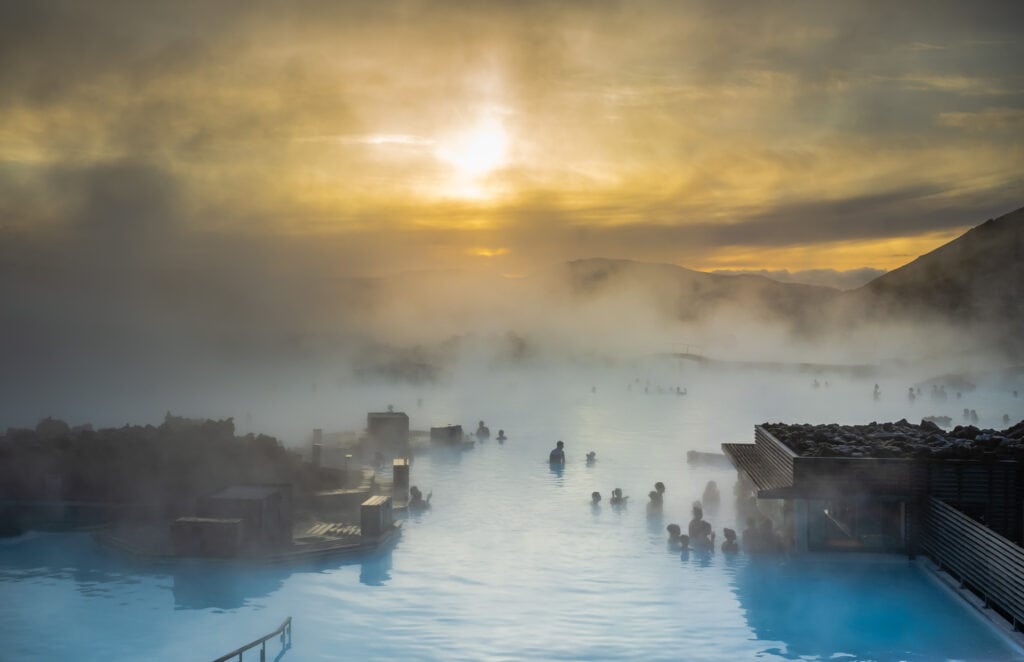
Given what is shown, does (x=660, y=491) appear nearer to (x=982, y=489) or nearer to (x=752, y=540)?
(x=752, y=540)

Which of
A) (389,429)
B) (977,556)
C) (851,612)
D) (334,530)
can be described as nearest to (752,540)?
(851,612)

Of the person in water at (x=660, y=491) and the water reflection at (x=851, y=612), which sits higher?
the person in water at (x=660, y=491)

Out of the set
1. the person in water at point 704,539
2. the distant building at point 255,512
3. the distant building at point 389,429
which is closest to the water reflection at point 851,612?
the person in water at point 704,539

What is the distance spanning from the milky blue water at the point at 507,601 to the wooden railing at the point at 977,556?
0.76 meters

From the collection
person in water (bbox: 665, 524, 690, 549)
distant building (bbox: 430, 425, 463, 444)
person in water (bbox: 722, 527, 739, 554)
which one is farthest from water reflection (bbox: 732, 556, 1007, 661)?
distant building (bbox: 430, 425, 463, 444)

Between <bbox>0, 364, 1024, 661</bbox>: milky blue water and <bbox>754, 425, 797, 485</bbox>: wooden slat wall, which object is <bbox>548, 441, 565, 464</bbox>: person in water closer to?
<bbox>0, 364, 1024, 661</bbox>: milky blue water

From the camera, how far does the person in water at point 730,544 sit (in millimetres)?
28594

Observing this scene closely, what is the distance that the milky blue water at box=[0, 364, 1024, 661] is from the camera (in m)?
21.4

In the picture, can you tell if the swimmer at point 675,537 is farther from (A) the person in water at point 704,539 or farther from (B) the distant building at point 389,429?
(B) the distant building at point 389,429

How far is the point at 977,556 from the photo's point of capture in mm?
21688

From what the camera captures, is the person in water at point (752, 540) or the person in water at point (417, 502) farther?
A: the person in water at point (417, 502)

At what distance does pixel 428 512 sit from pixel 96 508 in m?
12.7

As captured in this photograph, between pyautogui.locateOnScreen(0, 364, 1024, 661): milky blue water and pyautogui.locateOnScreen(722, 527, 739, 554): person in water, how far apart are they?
0.33 meters

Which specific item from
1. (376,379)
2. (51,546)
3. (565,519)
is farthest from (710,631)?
(376,379)
